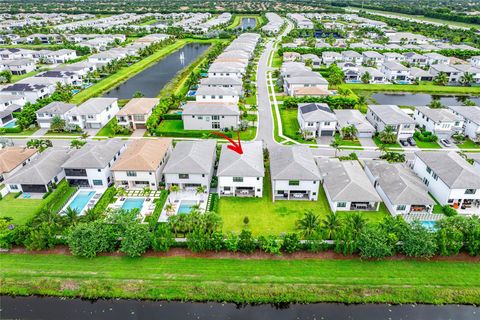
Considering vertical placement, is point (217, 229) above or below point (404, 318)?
above

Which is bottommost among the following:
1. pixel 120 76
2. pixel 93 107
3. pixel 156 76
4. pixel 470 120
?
pixel 470 120

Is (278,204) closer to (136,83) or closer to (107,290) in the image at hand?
(107,290)

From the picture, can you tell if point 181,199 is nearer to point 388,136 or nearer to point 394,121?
point 388,136

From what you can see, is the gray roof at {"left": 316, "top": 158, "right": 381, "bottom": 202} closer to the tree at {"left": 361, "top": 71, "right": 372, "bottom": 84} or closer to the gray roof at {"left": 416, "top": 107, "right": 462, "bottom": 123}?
the gray roof at {"left": 416, "top": 107, "right": 462, "bottom": 123}

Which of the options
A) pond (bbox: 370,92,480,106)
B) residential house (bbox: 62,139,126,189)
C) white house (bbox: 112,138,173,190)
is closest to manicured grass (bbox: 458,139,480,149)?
pond (bbox: 370,92,480,106)

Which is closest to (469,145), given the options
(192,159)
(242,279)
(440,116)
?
(440,116)

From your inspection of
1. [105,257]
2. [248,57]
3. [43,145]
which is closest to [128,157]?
[105,257]
